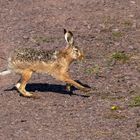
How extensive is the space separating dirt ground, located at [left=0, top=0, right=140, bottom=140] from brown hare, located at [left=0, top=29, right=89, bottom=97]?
226 millimetres

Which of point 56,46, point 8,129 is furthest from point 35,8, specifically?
point 8,129

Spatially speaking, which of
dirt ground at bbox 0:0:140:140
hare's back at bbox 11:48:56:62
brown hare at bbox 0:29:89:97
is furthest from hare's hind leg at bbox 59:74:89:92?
hare's back at bbox 11:48:56:62

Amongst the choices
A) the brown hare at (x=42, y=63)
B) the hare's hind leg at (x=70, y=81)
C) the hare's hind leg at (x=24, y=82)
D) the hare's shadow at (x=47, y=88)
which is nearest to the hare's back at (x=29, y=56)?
the brown hare at (x=42, y=63)

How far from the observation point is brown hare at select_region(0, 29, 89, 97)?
34.0ft

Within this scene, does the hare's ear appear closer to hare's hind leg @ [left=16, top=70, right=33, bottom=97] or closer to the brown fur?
the brown fur

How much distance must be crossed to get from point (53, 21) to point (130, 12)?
6.06 feet

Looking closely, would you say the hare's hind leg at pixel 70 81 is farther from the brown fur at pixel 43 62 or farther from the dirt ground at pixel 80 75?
the dirt ground at pixel 80 75

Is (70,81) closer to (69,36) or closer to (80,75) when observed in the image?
(69,36)

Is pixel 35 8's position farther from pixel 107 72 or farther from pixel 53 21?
pixel 107 72

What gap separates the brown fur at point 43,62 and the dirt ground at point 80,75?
235 millimetres

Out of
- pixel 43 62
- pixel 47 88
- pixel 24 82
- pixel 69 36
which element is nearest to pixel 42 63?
pixel 43 62

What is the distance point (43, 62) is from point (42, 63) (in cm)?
3

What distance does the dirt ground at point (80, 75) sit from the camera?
9.11 meters

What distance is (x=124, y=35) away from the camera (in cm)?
1366
